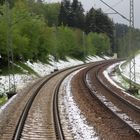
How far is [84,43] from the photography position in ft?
389

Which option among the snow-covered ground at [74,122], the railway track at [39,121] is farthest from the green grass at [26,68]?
the snow-covered ground at [74,122]

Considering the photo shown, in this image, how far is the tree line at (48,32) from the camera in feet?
175

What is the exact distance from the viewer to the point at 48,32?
257ft

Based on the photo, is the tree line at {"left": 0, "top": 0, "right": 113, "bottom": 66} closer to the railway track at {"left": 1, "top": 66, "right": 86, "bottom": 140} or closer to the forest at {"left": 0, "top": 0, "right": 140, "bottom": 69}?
the forest at {"left": 0, "top": 0, "right": 140, "bottom": 69}

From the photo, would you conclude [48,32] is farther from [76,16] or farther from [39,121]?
[76,16]

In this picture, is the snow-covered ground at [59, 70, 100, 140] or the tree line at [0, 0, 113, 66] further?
the tree line at [0, 0, 113, 66]

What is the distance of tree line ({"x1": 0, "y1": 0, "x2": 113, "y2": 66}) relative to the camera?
5338cm

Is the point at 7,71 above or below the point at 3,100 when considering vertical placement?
above

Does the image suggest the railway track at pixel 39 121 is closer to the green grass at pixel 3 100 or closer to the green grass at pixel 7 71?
the green grass at pixel 3 100

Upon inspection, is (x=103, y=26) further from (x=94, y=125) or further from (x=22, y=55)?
(x=94, y=125)

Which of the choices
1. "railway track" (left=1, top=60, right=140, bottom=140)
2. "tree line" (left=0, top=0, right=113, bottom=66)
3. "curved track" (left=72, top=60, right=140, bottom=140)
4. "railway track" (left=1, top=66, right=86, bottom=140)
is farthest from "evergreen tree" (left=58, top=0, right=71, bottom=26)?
"railway track" (left=1, top=66, right=86, bottom=140)

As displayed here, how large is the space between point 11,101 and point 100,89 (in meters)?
8.66

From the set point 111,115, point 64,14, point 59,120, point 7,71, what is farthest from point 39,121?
point 64,14

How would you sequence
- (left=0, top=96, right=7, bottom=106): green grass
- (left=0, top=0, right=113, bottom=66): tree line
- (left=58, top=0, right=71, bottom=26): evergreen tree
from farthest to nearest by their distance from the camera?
1. (left=58, top=0, right=71, bottom=26): evergreen tree
2. (left=0, top=0, right=113, bottom=66): tree line
3. (left=0, top=96, right=7, bottom=106): green grass
